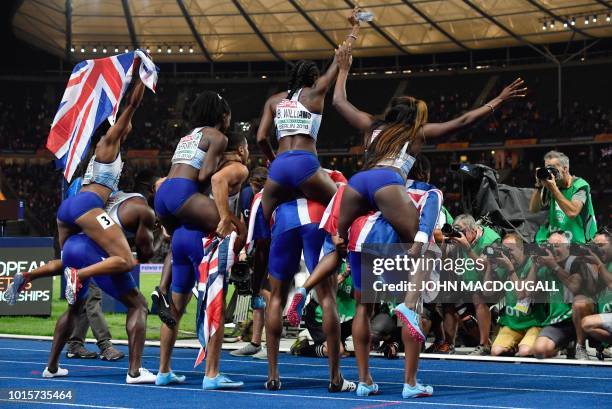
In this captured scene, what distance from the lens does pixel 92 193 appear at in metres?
7.49

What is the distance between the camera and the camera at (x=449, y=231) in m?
9.41

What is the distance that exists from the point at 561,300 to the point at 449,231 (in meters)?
1.26

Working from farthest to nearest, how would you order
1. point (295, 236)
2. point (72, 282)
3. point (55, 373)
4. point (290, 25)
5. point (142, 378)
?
point (290, 25)
point (55, 373)
point (72, 282)
point (142, 378)
point (295, 236)

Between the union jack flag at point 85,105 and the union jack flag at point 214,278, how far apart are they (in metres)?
1.89

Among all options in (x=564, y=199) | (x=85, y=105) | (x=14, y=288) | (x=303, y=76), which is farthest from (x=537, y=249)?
(x=14, y=288)

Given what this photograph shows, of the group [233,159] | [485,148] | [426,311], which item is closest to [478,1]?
[485,148]

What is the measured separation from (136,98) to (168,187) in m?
0.85

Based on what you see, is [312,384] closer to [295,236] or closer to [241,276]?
[295,236]

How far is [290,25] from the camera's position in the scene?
125 ft

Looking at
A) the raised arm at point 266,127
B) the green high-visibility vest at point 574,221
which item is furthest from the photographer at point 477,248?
Result: the raised arm at point 266,127

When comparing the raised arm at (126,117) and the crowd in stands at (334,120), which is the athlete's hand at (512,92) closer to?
the raised arm at (126,117)

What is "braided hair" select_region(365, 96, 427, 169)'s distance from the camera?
253 inches

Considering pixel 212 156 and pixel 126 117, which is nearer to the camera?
pixel 212 156

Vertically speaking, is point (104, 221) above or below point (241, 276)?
above
